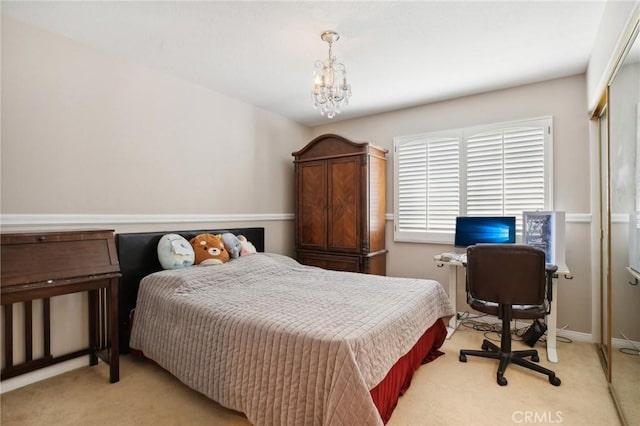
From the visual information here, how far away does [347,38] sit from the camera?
243 centimetres

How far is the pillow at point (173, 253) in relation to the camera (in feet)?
9.09

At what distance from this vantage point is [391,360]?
5.74 feet

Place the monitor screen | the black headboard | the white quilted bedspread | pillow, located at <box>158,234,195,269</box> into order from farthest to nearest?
the monitor screen < pillow, located at <box>158,234,195,269</box> < the black headboard < the white quilted bedspread

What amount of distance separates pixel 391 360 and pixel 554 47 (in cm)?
268

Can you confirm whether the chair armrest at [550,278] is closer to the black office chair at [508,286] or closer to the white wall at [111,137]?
the black office chair at [508,286]

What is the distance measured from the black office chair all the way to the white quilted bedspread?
0.34 meters

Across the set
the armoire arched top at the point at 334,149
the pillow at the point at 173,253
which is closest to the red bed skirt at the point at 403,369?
the pillow at the point at 173,253

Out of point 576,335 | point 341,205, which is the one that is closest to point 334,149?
point 341,205

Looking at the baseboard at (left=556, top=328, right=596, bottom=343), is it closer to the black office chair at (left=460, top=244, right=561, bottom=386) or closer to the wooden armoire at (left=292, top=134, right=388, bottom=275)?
the black office chair at (left=460, top=244, right=561, bottom=386)

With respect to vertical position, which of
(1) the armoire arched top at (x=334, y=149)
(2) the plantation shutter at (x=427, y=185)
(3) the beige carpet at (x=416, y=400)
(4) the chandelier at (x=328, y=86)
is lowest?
(3) the beige carpet at (x=416, y=400)

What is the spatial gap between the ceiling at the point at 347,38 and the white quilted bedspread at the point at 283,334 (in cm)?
177

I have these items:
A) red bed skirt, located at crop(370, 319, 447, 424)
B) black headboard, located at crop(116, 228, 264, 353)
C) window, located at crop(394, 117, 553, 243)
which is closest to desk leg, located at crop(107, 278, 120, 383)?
black headboard, located at crop(116, 228, 264, 353)

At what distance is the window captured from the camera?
10.6ft

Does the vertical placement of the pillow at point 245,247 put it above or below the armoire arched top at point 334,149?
below
